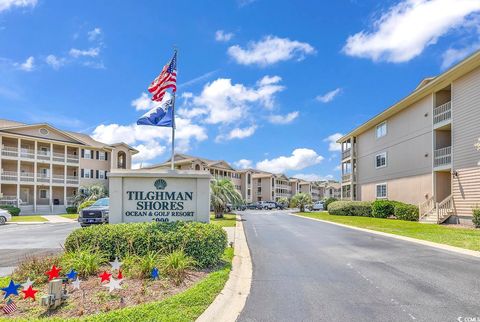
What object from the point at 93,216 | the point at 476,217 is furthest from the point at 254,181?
the point at 93,216

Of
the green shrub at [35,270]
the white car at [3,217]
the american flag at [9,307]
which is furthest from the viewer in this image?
the white car at [3,217]

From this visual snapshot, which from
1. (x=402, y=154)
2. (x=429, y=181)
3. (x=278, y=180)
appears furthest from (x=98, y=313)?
(x=278, y=180)

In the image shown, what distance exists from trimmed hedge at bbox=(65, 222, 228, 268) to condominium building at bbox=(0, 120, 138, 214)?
3994 centimetres

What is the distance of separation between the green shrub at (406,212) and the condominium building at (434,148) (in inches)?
27.9

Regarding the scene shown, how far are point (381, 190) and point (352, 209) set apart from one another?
361 cm

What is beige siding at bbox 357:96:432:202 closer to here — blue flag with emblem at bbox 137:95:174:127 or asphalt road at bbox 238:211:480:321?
asphalt road at bbox 238:211:480:321

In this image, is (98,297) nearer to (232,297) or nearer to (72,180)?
(232,297)

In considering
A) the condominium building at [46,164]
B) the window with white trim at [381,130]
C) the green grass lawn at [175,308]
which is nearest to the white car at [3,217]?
the condominium building at [46,164]

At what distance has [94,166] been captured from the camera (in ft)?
165

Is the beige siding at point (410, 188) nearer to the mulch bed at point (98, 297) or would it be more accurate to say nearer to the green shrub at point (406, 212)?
the green shrub at point (406, 212)

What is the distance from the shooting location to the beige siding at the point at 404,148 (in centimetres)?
2688

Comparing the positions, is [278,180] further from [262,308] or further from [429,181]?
[262,308]

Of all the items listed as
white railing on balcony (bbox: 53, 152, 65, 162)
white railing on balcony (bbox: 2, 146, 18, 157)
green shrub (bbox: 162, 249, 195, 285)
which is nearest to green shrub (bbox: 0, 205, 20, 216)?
white railing on balcony (bbox: 2, 146, 18, 157)

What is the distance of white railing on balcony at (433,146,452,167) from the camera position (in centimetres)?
2413
